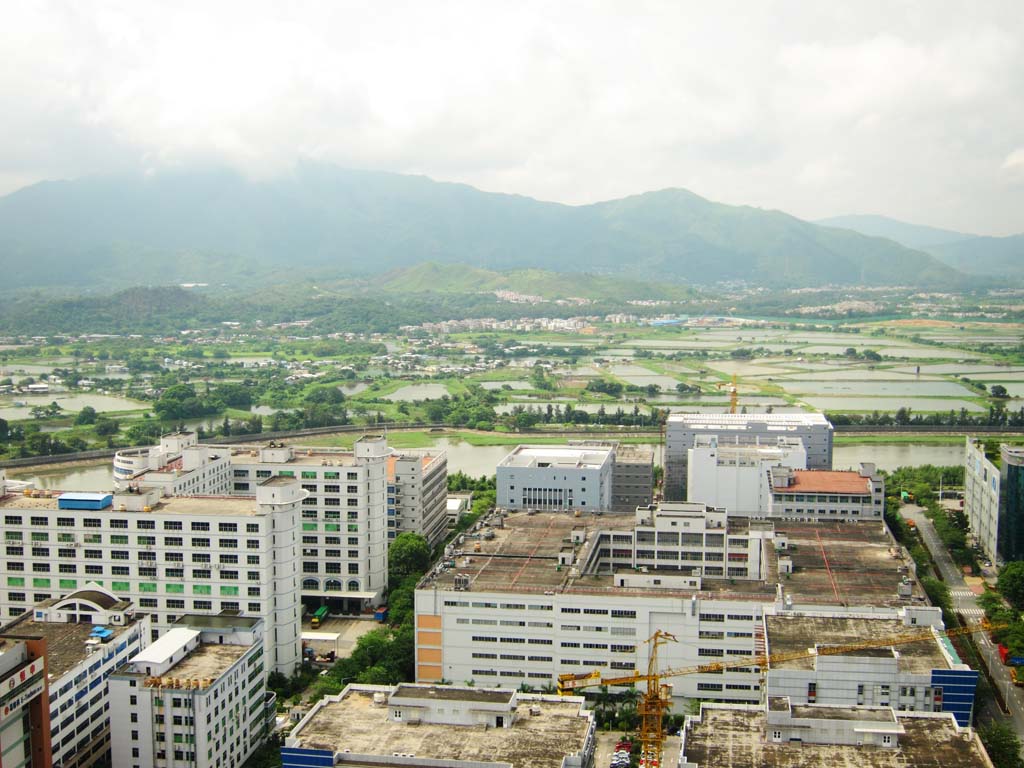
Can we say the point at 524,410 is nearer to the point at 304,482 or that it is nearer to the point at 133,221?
the point at 304,482

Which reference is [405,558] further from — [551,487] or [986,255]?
[986,255]

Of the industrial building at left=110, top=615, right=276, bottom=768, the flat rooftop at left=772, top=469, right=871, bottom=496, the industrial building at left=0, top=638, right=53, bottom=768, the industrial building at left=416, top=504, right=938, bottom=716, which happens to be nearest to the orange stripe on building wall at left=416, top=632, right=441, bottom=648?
the industrial building at left=416, top=504, right=938, bottom=716

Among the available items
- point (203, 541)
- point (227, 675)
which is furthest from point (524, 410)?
point (227, 675)

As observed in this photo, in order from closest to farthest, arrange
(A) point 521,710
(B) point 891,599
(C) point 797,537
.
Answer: (A) point 521,710 → (B) point 891,599 → (C) point 797,537

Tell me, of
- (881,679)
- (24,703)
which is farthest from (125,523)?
(881,679)

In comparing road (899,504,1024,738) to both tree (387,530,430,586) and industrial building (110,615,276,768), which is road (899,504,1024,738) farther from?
industrial building (110,615,276,768)

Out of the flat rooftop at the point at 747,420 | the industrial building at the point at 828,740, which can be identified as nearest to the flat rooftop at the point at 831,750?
the industrial building at the point at 828,740
